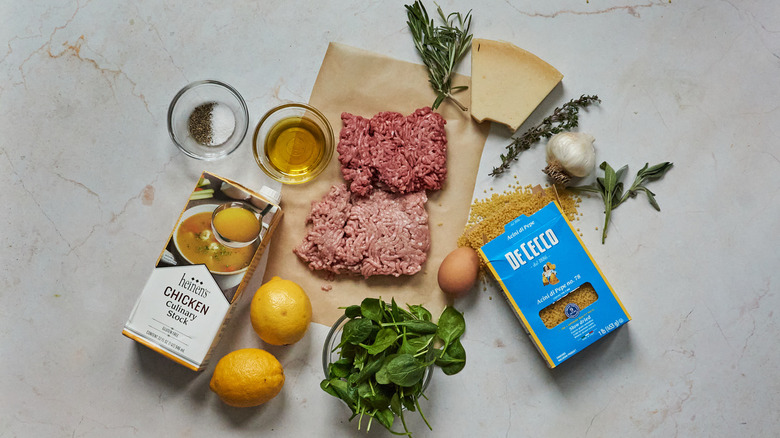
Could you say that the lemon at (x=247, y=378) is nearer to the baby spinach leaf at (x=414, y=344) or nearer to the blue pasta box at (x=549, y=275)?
the baby spinach leaf at (x=414, y=344)

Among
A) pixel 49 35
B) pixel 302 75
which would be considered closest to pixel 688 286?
pixel 302 75

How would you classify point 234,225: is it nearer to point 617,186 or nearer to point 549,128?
point 549,128

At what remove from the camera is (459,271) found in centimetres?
140

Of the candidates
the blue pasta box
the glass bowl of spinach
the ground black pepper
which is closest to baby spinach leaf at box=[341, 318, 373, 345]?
the glass bowl of spinach

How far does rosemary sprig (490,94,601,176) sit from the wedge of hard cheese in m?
0.05

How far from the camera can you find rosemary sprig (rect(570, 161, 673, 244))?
147 centimetres

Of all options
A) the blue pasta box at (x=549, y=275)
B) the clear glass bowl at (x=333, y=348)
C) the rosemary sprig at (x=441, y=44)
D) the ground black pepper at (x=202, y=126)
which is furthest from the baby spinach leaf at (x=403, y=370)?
the ground black pepper at (x=202, y=126)

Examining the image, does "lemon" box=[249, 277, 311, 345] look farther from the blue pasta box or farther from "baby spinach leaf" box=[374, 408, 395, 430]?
the blue pasta box

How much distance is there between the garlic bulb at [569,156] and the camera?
4.66 feet

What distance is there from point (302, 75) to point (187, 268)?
2.15 ft

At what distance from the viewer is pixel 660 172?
59.1 inches

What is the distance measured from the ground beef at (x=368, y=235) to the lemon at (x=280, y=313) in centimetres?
14

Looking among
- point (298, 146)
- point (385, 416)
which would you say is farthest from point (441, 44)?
point (385, 416)

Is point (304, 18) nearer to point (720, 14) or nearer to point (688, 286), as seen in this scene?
point (720, 14)
